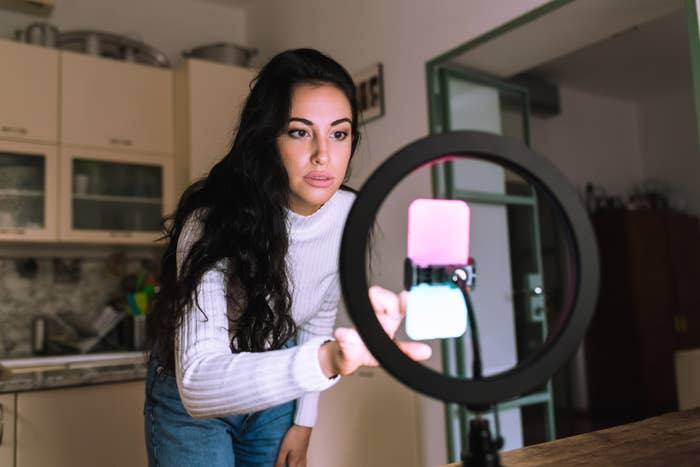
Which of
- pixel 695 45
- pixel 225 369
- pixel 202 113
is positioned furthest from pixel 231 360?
pixel 202 113

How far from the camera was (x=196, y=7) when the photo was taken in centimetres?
363

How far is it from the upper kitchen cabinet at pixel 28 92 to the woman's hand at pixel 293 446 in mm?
2214

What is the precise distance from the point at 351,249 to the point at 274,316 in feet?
1.67

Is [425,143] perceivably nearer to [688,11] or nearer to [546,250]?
[688,11]

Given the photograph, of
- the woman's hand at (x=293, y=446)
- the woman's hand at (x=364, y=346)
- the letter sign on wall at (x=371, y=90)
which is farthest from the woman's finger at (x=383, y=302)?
the letter sign on wall at (x=371, y=90)

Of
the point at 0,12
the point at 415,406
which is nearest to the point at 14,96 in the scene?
the point at 0,12

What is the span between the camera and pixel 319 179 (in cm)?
86

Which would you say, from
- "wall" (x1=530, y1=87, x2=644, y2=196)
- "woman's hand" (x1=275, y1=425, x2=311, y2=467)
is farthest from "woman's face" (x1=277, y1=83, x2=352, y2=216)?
"wall" (x1=530, y1=87, x2=644, y2=196)

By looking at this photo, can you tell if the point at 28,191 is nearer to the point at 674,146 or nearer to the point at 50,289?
the point at 50,289

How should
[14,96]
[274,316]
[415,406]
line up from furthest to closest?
[14,96] → [415,406] → [274,316]

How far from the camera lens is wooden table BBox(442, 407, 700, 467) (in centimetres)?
78

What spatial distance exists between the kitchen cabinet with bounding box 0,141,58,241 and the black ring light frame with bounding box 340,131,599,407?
271 centimetres

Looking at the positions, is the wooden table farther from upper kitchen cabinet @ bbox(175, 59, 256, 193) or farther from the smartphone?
upper kitchen cabinet @ bbox(175, 59, 256, 193)

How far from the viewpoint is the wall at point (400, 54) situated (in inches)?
90.7
